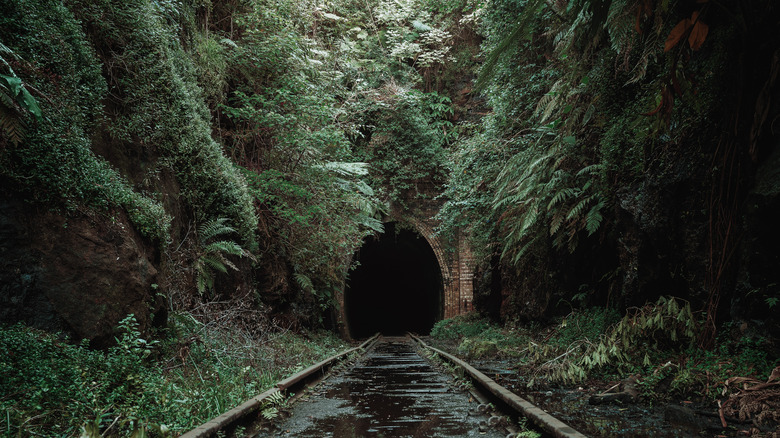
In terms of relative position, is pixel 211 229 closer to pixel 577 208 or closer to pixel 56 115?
pixel 56 115

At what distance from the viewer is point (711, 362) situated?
4.18 metres

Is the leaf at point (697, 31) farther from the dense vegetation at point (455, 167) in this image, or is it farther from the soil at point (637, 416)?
the soil at point (637, 416)

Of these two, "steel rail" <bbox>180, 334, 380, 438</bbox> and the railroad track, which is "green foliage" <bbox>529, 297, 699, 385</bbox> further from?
"steel rail" <bbox>180, 334, 380, 438</bbox>

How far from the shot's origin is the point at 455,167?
1320 cm

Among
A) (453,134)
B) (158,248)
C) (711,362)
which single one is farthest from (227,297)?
(453,134)

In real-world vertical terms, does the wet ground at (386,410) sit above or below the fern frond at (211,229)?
below

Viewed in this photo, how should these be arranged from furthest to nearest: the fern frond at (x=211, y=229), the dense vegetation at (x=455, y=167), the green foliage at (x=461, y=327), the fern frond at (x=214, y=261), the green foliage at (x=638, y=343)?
the green foliage at (x=461, y=327) < the fern frond at (x=211, y=229) < the fern frond at (x=214, y=261) < the green foliage at (x=638, y=343) < the dense vegetation at (x=455, y=167)

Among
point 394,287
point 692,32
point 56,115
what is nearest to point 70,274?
point 56,115

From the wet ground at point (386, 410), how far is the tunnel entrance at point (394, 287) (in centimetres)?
1370

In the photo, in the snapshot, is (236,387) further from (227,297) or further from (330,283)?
(330,283)

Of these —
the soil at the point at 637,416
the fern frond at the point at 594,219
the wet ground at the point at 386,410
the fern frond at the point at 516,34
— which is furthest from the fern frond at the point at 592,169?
the wet ground at the point at 386,410

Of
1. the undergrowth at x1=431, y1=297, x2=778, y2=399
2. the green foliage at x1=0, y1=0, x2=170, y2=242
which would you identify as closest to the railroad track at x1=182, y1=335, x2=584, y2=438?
the undergrowth at x1=431, y1=297, x2=778, y2=399

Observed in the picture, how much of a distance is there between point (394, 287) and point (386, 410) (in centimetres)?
2673

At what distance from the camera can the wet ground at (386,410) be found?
3818 mm
